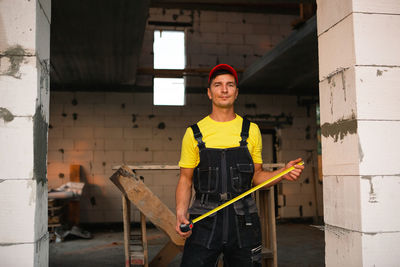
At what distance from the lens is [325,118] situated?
215cm

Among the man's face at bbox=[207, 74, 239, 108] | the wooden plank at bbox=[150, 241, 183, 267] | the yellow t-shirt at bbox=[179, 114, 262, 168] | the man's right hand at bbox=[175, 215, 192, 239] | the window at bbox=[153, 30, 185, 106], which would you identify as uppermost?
the window at bbox=[153, 30, 185, 106]

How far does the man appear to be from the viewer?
6.64ft

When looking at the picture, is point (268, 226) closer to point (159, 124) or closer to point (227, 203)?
point (227, 203)

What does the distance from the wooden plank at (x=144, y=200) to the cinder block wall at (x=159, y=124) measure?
5.07 m

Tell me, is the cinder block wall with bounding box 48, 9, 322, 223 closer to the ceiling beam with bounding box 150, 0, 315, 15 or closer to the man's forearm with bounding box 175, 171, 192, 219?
the ceiling beam with bounding box 150, 0, 315, 15

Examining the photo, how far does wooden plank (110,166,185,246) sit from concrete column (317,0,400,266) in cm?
166

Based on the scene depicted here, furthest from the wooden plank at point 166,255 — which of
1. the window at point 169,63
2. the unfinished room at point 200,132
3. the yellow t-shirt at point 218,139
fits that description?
→ the window at point 169,63

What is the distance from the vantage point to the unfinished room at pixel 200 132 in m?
1.86

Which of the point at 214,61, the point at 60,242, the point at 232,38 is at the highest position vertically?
the point at 232,38

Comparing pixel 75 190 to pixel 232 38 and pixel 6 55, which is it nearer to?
pixel 232 38

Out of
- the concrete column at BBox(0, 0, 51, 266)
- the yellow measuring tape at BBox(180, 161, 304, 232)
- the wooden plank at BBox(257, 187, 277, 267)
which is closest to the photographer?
the concrete column at BBox(0, 0, 51, 266)

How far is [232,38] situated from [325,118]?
23.3ft

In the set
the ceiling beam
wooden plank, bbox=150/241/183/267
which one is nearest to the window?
the ceiling beam

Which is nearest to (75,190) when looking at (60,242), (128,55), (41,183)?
(60,242)
